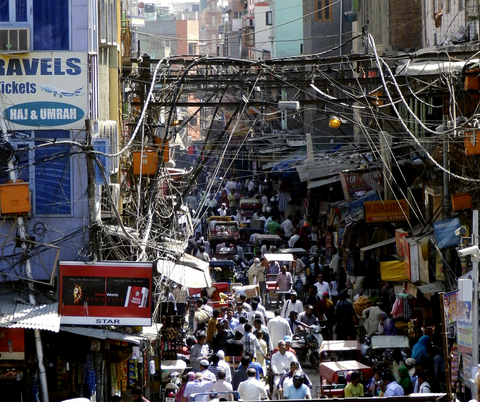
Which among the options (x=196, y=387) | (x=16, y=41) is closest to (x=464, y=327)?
(x=196, y=387)

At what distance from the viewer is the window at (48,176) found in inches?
542

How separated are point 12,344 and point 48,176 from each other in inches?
104

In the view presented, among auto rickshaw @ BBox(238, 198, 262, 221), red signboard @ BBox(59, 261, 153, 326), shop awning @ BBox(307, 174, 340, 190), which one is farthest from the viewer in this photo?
auto rickshaw @ BBox(238, 198, 262, 221)

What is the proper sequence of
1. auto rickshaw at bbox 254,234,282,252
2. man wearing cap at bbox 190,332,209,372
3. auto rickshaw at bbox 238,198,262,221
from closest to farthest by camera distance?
man wearing cap at bbox 190,332,209,372
auto rickshaw at bbox 254,234,282,252
auto rickshaw at bbox 238,198,262,221

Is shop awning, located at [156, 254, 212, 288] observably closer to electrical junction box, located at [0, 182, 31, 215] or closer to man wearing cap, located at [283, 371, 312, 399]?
electrical junction box, located at [0, 182, 31, 215]

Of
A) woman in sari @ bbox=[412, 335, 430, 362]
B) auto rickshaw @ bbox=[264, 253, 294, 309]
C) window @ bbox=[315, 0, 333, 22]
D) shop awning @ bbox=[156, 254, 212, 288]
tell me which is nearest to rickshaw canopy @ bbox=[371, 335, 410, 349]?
woman in sari @ bbox=[412, 335, 430, 362]

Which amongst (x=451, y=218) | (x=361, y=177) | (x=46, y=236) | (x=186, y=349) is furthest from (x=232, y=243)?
(x=46, y=236)

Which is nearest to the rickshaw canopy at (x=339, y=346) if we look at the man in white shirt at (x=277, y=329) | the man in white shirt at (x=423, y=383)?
the man in white shirt at (x=277, y=329)

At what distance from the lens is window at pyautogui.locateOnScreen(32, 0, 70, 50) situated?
45.8 ft

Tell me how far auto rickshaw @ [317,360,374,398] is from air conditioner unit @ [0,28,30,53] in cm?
675

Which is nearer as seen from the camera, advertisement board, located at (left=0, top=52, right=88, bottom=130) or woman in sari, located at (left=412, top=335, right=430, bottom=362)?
advertisement board, located at (left=0, top=52, right=88, bottom=130)

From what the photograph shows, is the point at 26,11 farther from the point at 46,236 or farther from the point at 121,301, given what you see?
the point at 121,301

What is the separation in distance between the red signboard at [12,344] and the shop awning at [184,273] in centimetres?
339

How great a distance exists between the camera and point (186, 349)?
17.4 metres
